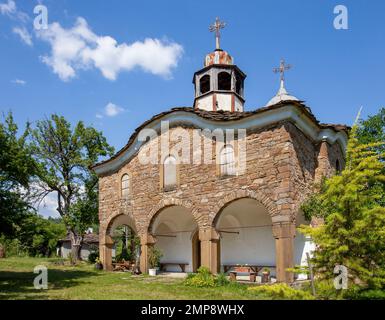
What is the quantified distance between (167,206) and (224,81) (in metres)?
7.58

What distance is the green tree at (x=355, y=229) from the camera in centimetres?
694

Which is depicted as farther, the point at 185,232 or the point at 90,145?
the point at 90,145

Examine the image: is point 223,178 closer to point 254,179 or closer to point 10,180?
point 254,179

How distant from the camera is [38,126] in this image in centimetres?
2562

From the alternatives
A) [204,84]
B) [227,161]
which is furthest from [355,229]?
[204,84]

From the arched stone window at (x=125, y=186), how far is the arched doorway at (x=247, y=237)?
4.94 metres

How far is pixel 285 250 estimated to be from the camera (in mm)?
11039

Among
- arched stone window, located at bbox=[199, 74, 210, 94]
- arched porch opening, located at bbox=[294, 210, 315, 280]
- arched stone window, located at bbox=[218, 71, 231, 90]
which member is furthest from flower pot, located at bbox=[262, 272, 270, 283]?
arched stone window, located at bbox=[199, 74, 210, 94]

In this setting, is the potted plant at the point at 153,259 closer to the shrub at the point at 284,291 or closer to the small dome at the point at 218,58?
the small dome at the point at 218,58

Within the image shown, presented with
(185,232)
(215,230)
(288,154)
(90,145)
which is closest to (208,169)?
(215,230)

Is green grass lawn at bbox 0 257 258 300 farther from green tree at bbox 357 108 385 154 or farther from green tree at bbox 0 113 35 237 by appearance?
green tree at bbox 357 108 385 154
